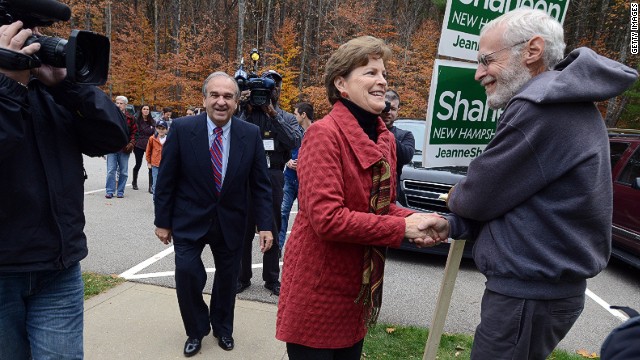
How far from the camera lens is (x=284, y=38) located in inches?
1066

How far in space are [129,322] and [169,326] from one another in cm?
34

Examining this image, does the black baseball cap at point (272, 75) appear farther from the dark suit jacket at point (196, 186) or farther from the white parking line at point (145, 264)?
the white parking line at point (145, 264)

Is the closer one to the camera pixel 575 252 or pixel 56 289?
pixel 575 252

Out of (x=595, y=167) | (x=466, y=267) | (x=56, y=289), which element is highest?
(x=595, y=167)

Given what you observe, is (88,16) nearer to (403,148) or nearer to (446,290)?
(403,148)

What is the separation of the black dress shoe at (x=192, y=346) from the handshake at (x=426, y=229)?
2.15 m

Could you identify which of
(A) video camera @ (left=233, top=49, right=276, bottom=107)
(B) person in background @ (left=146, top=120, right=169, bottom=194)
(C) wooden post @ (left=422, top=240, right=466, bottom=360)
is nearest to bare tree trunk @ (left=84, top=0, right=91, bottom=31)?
(B) person in background @ (left=146, top=120, right=169, bottom=194)

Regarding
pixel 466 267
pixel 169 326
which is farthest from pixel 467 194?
pixel 466 267

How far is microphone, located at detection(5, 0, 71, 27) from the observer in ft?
5.04

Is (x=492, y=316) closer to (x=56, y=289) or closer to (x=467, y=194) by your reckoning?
(x=467, y=194)

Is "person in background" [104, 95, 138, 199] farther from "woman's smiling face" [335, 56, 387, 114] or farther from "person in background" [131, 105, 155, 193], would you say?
"woman's smiling face" [335, 56, 387, 114]

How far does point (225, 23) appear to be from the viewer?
31062mm

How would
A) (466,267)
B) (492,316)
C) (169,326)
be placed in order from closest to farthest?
(492,316), (169,326), (466,267)

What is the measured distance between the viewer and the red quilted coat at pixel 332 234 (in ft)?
5.69
